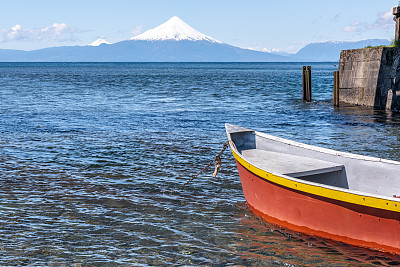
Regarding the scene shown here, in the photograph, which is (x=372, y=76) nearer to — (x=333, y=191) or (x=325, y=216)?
(x=325, y=216)

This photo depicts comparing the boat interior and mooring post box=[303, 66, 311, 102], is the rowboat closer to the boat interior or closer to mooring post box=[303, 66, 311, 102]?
the boat interior

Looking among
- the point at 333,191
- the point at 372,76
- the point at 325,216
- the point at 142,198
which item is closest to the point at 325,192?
the point at 333,191

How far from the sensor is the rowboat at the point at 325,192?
22.9 feet

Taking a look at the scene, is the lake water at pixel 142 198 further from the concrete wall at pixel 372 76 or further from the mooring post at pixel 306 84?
the mooring post at pixel 306 84

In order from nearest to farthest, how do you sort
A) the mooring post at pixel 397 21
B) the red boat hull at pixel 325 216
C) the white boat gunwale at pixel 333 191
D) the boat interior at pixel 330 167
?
1. the white boat gunwale at pixel 333 191
2. the red boat hull at pixel 325 216
3. the boat interior at pixel 330 167
4. the mooring post at pixel 397 21

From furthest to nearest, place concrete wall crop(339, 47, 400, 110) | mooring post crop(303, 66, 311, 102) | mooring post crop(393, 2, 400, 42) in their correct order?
mooring post crop(303, 66, 311, 102) < mooring post crop(393, 2, 400, 42) < concrete wall crop(339, 47, 400, 110)

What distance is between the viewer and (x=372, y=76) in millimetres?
25875

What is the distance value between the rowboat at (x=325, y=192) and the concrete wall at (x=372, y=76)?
16.5 m

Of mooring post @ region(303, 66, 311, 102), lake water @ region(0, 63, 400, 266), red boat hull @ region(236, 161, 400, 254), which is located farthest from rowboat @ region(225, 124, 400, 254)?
mooring post @ region(303, 66, 311, 102)

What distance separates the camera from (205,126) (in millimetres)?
21922

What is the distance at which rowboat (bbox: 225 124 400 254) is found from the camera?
698 centimetres

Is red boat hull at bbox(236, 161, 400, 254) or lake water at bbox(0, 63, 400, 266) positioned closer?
red boat hull at bbox(236, 161, 400, 254)

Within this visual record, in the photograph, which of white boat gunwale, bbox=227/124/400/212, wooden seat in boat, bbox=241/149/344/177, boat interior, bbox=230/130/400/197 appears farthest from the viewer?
wooden seat in boat, bbox=241/149/344/177

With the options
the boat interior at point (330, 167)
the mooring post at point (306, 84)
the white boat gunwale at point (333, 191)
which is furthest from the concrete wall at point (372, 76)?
the white boat gunwale at point (333, 191)
